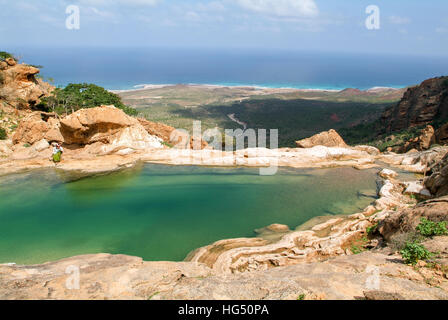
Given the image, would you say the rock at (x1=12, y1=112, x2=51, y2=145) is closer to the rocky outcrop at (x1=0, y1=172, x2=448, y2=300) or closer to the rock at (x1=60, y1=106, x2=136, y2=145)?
the rock at (x1=60, y1=106, x2=136, y2=145)

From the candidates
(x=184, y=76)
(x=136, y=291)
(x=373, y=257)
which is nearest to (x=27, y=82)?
(x=136, y=291)

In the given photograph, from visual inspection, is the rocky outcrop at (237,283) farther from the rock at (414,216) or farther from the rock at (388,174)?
the rock at (388,174)

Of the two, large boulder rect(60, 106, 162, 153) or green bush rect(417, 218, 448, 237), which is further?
large boulder rect(60, 106, 162, 153)

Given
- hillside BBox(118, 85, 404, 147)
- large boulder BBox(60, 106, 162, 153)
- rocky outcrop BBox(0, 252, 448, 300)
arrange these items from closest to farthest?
rocky outcrop BBox(0, 252, 448, 300) → large boulder BBox(60, 106, 162, 153) → hillside BBox(118, 85, 404, 147)

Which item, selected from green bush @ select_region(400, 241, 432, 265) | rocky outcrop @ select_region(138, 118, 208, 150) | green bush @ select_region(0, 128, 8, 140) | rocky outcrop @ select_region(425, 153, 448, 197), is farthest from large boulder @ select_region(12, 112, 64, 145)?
rocky outcrop @ select_region(425, 153, 448, 197)

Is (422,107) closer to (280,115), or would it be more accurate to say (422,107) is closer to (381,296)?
(280,115)
